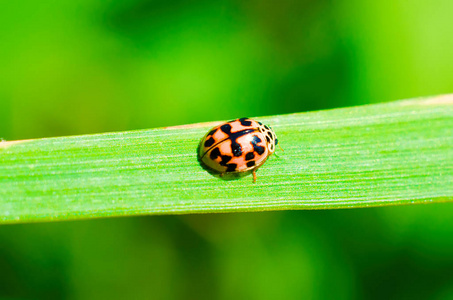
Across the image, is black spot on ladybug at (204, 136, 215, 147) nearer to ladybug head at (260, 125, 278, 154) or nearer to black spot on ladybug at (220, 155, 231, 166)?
black spot on ladybug at (220, 155, 231, 166)

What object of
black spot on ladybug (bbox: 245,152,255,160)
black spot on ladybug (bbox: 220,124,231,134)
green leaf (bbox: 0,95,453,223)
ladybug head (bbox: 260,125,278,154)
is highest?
black spot on ladybug (bbox: 220,124,231,134)

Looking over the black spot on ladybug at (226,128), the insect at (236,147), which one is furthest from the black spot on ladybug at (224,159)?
the black spot on ladybug at (226,128)

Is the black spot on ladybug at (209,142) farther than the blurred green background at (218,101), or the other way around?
the blurred green background at (218,101)

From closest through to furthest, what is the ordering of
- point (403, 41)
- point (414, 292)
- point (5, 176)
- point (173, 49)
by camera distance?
point (5, 176) < point (414, 292) < point (403, 41) < point (173, 49)

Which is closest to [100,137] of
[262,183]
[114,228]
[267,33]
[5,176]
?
[5,176]

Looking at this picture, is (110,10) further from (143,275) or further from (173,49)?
(143,275)

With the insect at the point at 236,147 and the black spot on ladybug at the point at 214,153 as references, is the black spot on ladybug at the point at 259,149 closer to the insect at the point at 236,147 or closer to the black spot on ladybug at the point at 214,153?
the insect at the point at 236,147

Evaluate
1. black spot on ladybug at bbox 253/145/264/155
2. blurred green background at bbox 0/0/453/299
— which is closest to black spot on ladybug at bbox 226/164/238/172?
black spot on ladybug at bbox 253/145/264/155
